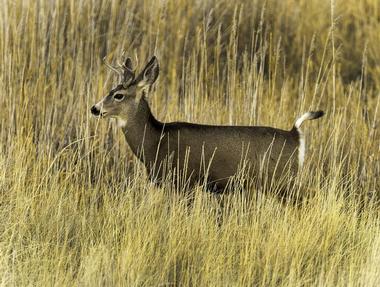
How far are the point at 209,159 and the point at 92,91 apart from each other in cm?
131

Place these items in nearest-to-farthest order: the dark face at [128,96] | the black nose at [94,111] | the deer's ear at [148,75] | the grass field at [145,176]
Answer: the grass field at [145,176], the black nose at [94,111], the dark face at [128,96], the deer's ear at [148,75]

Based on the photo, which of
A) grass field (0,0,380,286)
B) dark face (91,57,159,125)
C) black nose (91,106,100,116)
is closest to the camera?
grass field (0,0,380,286)

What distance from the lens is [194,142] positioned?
5.95 m

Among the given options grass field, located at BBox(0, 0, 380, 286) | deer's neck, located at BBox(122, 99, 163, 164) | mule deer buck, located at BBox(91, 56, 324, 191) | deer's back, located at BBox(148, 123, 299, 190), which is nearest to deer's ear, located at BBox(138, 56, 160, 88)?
mule deer buck, located at BBox(91, 56, 324, 191)

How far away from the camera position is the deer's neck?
19.7 feet

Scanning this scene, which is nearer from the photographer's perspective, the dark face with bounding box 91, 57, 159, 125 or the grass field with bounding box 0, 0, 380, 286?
the grass field with bounding box 0, 0, 380, 286

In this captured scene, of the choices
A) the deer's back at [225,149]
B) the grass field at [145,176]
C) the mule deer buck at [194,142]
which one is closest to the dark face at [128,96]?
the mule deer buck at [194,142]

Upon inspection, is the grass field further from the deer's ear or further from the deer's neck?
the deer's ear

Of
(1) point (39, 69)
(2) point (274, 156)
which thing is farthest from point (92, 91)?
(2) point (274, 156)

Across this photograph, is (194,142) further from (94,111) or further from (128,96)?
(94,111)

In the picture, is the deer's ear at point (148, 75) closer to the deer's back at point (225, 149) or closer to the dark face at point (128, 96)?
the dark face at point (128, 96)

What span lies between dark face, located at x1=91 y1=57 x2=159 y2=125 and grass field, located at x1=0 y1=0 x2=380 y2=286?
15.1 inches

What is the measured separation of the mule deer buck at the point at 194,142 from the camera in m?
5.84

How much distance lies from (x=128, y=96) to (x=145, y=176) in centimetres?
56
